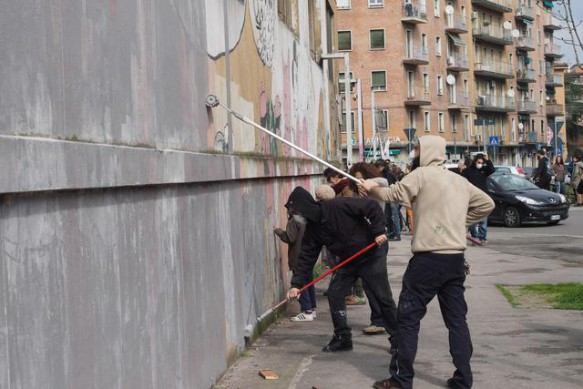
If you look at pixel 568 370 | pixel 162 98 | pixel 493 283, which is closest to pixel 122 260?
pixel 162 98

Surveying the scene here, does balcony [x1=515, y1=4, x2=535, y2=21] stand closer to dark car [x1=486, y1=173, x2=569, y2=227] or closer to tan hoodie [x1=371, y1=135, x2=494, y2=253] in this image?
dark car [x1=486, y1=173, x2=569, y2=227]

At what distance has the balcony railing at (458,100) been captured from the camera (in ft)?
261

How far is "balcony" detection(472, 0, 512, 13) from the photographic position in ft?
280

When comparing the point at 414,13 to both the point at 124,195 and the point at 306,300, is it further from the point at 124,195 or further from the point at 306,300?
the point at 124,195

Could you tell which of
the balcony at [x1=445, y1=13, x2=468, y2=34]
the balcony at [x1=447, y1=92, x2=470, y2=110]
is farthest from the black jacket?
the balcony at [x1=445, y1=13, x2=468, y2=34]

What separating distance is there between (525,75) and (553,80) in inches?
506

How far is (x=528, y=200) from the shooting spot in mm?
26922

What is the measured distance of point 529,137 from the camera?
9706cm

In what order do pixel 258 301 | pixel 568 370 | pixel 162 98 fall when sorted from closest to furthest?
pixel 162 98
pixel 568 370
pixel 258 301

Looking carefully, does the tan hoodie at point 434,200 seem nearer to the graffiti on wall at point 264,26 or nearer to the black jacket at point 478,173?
the graffiti on wall at point 264,26

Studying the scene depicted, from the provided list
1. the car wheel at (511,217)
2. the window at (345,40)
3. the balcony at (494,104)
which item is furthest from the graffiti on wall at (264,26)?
the balcony at (494,104)

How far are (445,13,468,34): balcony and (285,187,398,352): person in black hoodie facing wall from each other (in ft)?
234

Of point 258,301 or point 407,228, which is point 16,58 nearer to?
point 258,301

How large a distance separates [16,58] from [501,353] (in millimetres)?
6268
